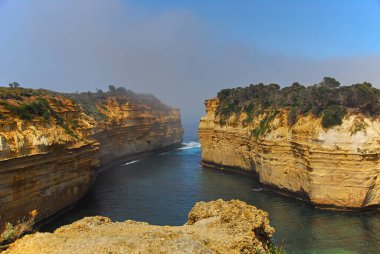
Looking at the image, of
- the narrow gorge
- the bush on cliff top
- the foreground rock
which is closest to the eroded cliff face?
the narrow gorge

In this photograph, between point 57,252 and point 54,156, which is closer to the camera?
point 57,252

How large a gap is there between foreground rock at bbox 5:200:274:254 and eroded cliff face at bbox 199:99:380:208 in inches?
769

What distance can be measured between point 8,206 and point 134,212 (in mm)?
12658

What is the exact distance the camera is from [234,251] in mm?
14977

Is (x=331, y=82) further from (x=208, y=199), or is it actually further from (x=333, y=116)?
(x=208, y=199)

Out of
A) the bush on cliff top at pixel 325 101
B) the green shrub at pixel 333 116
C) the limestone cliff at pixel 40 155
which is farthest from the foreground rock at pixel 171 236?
the bush on cliff top at pixel 325 101

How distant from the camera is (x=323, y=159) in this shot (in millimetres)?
36188

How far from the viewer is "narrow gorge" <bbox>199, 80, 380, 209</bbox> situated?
115 ft

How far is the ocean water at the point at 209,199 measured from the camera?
1133 inches

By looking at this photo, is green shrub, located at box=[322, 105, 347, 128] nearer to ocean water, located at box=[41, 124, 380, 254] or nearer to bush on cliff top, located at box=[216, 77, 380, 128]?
bush on cliff top, located at box=[216, 77, 380, 128]

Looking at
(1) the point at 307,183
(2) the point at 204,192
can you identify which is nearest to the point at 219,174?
(2) the point at 204,192

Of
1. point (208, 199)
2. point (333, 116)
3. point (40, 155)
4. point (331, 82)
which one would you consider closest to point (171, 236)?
point (40, 155)

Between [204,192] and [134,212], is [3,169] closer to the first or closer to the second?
[134,212]

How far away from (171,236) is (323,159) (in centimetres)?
2574
